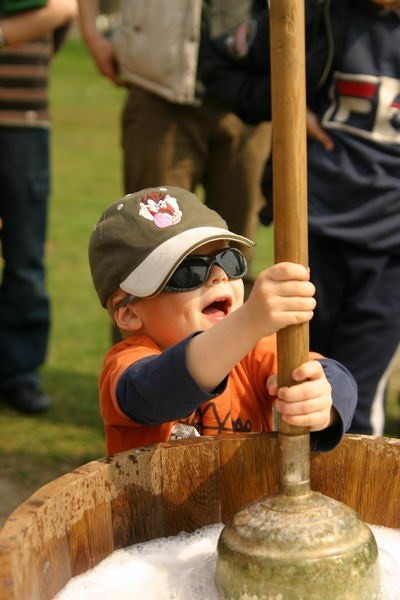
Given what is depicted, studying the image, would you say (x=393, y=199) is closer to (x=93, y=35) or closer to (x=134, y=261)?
(x=134, y=261)

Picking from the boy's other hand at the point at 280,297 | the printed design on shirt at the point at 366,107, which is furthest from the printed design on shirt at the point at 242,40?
the boy's other hand at the point at 280,297

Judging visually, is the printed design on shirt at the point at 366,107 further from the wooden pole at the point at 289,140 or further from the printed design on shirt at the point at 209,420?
the wooden pole at the point at 289,140

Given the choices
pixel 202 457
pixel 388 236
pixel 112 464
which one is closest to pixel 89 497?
pixel 112 464

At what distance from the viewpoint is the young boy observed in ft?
6.61

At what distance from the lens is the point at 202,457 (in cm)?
218

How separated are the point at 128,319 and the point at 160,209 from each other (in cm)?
23

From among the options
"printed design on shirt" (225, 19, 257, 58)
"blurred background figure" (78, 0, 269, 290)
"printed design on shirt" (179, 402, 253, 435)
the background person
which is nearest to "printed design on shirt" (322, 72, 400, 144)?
the background person

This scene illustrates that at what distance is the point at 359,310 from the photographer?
319 cm

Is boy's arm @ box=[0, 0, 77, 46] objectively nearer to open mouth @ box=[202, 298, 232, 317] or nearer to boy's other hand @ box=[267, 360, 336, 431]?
open mouth @ box=[202, 298, 232, 317]

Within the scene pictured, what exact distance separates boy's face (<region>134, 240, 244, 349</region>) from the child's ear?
2 cm

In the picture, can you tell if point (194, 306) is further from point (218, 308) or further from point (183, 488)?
point (183, 488)

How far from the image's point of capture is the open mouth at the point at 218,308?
2.33 m

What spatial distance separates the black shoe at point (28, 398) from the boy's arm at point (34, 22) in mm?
1288

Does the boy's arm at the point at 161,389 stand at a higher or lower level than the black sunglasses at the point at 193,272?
lower
